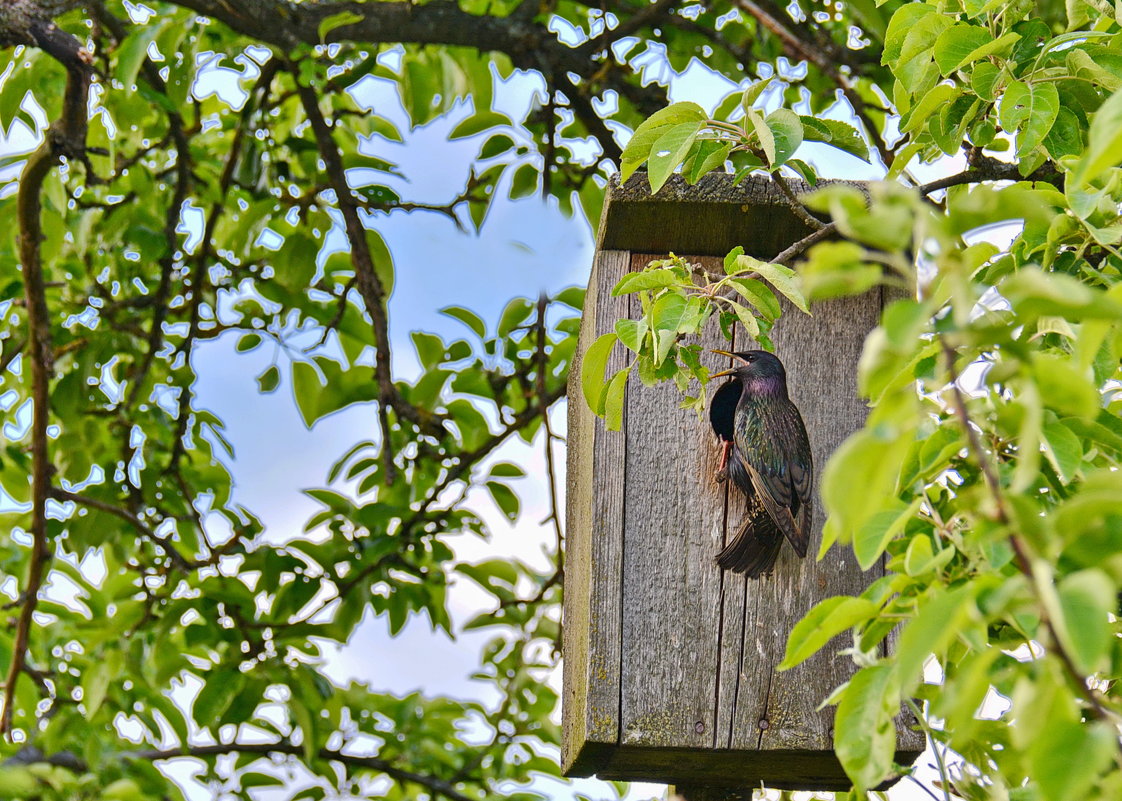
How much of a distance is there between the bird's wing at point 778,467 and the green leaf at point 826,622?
580mm

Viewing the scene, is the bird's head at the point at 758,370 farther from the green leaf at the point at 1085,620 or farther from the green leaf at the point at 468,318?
the green leaf at the point at 468,318

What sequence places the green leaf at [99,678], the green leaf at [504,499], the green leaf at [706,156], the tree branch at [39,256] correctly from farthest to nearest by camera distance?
1. the green leaf at [504,499]
2. the green leaf at [99,678]
3. the tree branch at [39,256]
4. the green leaf at [706,156]

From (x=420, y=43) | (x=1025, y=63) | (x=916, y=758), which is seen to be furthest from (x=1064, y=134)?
(x=420, y=43)

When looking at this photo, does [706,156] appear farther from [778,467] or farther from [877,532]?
[877,532]

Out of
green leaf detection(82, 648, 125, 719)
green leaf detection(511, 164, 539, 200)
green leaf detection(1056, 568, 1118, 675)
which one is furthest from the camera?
green leaf detection(511, 164, 539, 200)

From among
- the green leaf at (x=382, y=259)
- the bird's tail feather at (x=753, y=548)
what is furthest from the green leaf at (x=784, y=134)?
the green leaf at (x=382, y=259)

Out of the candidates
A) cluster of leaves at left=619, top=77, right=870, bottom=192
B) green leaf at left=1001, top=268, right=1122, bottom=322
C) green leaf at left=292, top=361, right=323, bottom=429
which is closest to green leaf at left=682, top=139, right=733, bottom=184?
cluster of leaves at left=619, top=77, right=870, bottom=192

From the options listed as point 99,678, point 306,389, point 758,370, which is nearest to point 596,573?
point 758,370

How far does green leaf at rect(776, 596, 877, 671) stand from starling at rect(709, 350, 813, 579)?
58cm

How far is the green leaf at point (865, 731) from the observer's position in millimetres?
928

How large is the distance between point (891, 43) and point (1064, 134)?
0.22m

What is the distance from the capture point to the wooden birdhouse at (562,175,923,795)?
4.99 ft

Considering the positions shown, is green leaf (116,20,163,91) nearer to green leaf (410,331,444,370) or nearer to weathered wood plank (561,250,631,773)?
green leaf (410,331,444,370)

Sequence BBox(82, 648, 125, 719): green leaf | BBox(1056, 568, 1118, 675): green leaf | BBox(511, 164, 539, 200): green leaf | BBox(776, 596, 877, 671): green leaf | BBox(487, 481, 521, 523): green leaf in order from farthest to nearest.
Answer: BBox(487, 481, 521, 523): green leaf, BBox(511, 164, 539, 200): green leaf, BBox(82, 648, 125, 719): green leaf, BBox(776, 596, 877, 671): green leaf, BBox(1056, 568, 1118, 675): green leaf
